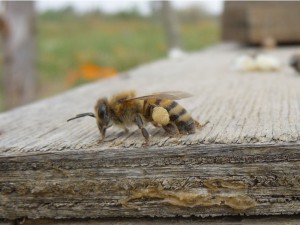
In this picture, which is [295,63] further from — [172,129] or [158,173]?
[158,173]

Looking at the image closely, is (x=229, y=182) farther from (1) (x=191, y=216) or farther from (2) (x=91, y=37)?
(2) (x=91, y=37)

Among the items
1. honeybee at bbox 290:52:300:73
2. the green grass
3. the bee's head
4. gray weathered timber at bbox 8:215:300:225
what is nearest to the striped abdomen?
the bee's head

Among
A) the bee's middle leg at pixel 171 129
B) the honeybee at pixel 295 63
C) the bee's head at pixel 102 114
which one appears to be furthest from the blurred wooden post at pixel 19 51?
the bee's middle leg at pixel 171 129

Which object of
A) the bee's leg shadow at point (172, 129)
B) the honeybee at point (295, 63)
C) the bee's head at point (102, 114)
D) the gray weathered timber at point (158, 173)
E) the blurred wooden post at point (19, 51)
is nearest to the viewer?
the gray weathered timber at point (158, 173)

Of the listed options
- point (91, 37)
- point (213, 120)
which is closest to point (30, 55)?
point (213, 120)

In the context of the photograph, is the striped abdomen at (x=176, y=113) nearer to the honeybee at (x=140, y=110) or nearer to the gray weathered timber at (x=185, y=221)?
the honeybee at (x=140, y=110)

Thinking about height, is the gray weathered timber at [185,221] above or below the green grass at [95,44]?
above

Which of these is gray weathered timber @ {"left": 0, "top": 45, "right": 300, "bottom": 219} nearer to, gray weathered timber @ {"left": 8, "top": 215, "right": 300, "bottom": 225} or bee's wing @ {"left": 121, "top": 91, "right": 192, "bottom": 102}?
gray weathered timber @ {"left": 8, "top": 215, "right": 300, "bottom": 225}

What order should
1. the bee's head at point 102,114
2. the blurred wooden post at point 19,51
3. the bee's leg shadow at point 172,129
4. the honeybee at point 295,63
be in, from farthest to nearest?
the blurred wooden post at point 19,51 < the honeybee at point 295,63 < the bee's head at point 102,114 < the bee's leg shadow at point 172,129

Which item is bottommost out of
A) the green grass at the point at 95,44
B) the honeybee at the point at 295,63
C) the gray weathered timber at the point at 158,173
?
the green grass at the point at 95,44
